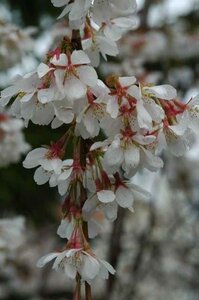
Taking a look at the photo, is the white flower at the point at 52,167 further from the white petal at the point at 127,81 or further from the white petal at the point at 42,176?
the white petal at the point at 127,81

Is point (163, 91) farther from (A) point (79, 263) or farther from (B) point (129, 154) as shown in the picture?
Answer: (A) point (79, 263)

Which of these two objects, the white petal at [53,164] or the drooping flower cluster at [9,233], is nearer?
the white petal at [53,164]

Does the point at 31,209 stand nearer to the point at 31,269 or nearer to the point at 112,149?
the point at 31,269

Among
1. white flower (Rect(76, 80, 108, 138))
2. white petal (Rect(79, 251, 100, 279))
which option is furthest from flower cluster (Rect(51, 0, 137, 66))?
white petal (Rect(79, 251, 100, 279))

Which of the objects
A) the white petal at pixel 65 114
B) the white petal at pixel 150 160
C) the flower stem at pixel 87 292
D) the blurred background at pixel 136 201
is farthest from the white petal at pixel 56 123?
the blurred background at pixel 136 201

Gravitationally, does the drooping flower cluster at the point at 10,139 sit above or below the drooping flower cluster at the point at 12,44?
below

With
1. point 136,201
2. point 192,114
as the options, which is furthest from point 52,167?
point 136,201
